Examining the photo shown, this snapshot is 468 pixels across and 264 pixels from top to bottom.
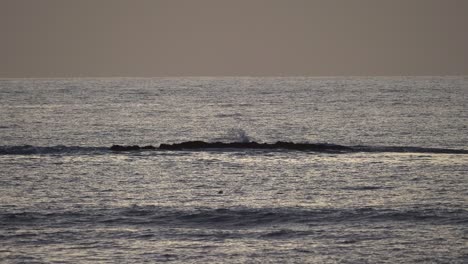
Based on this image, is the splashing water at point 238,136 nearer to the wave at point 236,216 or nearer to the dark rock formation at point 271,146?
the dark rock formation at point 271,146

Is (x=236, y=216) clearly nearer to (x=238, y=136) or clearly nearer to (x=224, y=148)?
(x=224, y=148)

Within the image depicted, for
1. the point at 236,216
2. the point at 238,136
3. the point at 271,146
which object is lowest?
the point at 236,216

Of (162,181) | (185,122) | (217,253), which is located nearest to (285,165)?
(162,181)

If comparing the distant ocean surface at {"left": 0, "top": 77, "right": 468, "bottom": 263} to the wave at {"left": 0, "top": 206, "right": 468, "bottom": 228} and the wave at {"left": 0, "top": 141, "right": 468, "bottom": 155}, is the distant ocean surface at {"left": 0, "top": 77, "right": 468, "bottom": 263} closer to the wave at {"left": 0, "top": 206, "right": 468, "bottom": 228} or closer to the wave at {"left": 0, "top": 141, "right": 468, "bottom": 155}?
the wave at {"left": 0, "top": 206, "right": 468, "bottom": 228}

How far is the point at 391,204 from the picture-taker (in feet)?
143

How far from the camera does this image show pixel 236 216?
41.0 metres

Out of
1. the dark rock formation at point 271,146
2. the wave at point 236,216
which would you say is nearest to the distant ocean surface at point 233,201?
the wave at point 236,216

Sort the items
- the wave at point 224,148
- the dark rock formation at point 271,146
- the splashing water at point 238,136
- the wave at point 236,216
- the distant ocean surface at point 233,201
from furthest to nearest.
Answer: the splashing water at point 238,136 → the dark rock formation at point 271,146 → the wave at point 224,148 → the wave at point 236,216 → the distant ocean surface at point 233,201

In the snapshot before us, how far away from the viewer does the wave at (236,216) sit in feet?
131

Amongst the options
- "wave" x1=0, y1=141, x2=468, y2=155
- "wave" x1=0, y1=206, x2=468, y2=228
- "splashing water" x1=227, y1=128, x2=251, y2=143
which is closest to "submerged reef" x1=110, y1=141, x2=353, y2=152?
"wave" x1=0, y1=141, x2=468, y2=155

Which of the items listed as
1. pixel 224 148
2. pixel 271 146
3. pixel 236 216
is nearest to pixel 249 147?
pixel 271 146

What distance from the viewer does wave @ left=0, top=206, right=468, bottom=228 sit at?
3978 cm

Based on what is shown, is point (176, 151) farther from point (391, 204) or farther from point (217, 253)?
point (217, 253)

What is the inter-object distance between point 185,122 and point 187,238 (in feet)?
230
